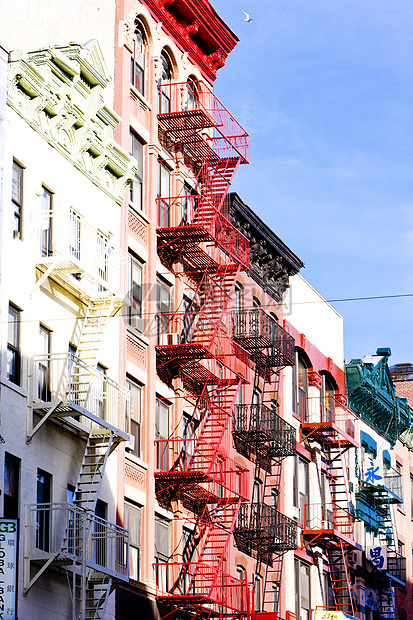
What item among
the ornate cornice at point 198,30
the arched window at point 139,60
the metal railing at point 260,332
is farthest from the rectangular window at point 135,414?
the ornate cornice at point 198,30

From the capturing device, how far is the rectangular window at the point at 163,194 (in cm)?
4328

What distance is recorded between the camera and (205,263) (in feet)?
145

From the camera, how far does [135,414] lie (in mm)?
39219

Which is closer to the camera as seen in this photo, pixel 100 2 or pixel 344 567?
pixel 100 2

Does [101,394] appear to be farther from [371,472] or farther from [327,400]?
[371,472]

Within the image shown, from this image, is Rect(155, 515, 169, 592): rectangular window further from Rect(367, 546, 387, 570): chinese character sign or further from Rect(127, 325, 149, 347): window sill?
Rect(367, 546, 387, 570): chinese character sign

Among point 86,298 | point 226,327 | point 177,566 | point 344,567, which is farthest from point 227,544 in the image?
point 344,567

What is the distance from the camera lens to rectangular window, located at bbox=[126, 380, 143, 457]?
38844 millimetres

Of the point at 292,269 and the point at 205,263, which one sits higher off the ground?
the point at 292,269

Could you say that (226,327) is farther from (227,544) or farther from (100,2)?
(100,2)

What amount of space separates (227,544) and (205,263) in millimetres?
9332

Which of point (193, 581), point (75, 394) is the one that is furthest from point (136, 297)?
point (193, 581)

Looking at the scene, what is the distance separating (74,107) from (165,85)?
31.1ft

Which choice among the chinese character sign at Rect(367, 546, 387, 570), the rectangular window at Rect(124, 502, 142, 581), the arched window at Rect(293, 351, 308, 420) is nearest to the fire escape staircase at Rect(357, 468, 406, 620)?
the chinese character sign at Rect(367, 546, 387, 570)
